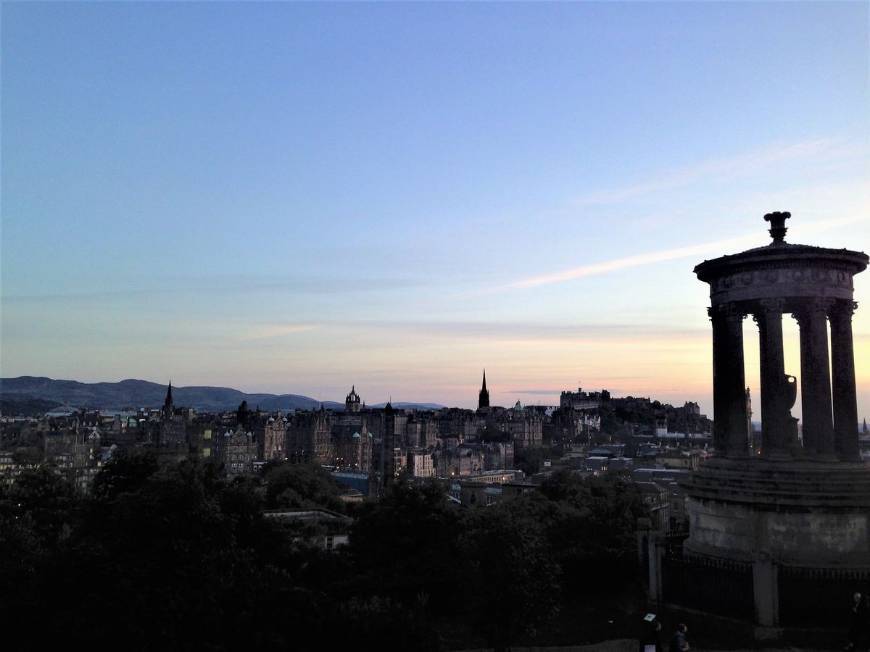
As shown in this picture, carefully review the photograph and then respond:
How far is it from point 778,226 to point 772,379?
4.89 metres

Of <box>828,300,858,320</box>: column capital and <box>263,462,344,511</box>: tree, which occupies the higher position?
<box>828,300,858,320</box>: column capital

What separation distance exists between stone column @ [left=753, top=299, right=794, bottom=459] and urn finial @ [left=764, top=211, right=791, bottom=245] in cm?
217

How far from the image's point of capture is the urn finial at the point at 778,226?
24.0 metres

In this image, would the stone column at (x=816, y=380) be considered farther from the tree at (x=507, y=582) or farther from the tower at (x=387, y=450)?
the tower at (x=387, y=450)

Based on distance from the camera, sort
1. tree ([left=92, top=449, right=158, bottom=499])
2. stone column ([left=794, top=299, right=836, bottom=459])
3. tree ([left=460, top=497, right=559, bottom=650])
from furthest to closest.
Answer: tree ([left=92, top=449, right=158, bottom=499])
tree ([left=460, top=497, right=559, bottom=650])
stone column ([left=794, top=299, right=836, bottom=459])

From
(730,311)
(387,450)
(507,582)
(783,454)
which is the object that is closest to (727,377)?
(730,311)

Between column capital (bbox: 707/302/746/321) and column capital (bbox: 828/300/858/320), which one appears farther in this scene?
column capital (bbox: 707/302/746/321)

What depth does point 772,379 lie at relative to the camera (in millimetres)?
23281

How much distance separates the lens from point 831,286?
23.0 meters

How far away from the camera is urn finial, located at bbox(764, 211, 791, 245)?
24.0m

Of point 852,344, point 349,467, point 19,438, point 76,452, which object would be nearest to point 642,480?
point 349,467

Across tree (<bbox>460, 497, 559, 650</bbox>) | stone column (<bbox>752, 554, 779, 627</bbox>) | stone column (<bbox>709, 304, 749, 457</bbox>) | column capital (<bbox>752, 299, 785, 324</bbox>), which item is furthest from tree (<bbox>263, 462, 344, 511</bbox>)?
stone column (<bbox>752, 554, 779, 627</bbox>)

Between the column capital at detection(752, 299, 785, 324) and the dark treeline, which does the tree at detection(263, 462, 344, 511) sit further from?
the column capital at detection(752, 299, 785, 324)

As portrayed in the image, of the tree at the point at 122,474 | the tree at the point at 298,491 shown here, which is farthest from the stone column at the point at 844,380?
the tree at the point at 298,491
